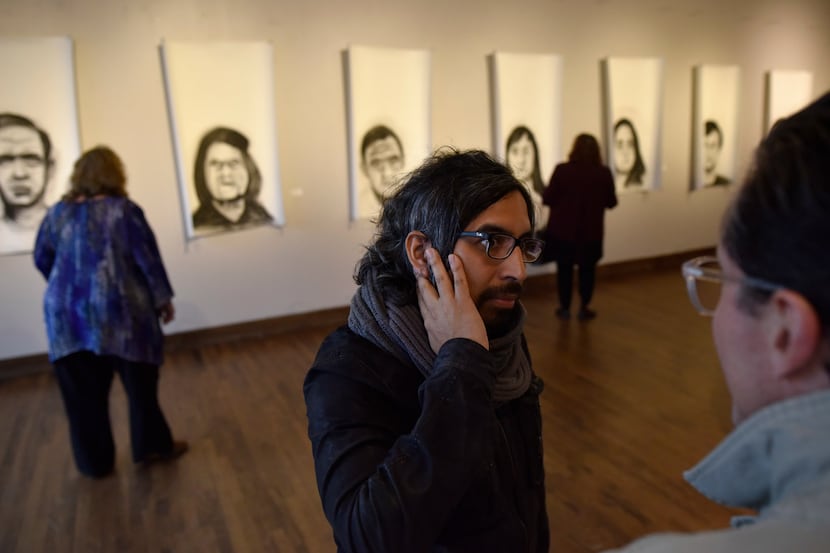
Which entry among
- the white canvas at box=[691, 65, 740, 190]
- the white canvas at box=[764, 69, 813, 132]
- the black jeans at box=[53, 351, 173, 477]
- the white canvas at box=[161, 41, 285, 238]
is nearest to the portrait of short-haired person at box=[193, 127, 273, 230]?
the white canvas at box=[161, 41, 285, 238]

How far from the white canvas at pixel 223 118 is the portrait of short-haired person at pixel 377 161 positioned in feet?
3.16

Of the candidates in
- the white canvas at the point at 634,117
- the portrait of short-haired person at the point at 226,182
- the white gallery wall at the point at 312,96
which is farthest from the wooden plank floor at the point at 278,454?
the white canvas at the point at 634,117

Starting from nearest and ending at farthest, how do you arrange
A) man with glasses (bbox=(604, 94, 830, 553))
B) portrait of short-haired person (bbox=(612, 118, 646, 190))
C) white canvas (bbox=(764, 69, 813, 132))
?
man with glasses (bbox=(604, 94, 830, 553)) → portrait of short-haired person (bbox=(612, 118, 646, 190)) → white canvas (bbox=(764, 69, 813, 132))

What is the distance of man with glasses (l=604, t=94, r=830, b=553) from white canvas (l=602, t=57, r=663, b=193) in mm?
7584

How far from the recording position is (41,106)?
484cm

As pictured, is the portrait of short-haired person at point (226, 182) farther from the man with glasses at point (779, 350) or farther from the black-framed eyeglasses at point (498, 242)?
the man with glasses at point (779, 350)

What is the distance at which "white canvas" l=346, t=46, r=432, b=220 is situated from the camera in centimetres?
596

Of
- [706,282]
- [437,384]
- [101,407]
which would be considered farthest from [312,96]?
[706,282]

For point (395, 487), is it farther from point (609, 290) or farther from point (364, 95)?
point (609, 290)

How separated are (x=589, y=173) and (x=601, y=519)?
374 cm

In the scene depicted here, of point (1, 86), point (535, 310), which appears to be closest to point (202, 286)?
point (1, 86)

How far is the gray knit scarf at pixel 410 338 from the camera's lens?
1246 millimetres

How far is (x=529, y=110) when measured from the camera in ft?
22.8

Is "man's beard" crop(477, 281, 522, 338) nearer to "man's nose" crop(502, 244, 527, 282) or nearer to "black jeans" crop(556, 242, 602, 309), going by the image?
"man's nose" crop(502, 244, 527, 282)
